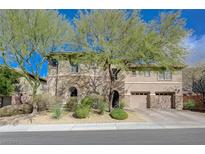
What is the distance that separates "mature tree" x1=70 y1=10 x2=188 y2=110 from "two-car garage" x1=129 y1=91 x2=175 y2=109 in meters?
12.0

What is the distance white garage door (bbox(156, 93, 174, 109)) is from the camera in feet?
114

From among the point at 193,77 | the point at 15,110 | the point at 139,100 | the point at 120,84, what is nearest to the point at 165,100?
the point at 139,100

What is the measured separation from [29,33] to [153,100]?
755 inches

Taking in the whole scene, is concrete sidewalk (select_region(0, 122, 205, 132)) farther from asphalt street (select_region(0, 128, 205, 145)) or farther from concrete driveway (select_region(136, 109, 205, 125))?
asphalt street (select_region(0, 128, 205, 145))

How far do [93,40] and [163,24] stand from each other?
6137mm

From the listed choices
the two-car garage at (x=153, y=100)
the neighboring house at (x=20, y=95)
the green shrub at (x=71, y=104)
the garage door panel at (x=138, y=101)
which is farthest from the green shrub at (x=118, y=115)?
the neighboring house at (x=20, y=95)

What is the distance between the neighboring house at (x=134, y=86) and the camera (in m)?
32.9

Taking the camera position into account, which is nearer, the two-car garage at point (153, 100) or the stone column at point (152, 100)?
the stone column at point (152, 100)

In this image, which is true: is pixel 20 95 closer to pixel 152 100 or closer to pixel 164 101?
pixel 152 100

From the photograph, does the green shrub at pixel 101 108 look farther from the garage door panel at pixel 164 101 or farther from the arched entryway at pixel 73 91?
the garage door panel at pixel 164 101

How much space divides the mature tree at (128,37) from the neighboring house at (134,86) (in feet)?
32.9

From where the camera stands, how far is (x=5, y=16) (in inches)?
830

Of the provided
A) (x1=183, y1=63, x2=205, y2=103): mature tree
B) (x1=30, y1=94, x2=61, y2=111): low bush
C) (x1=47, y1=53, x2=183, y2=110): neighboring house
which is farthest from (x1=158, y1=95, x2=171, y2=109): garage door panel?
(x1=30, y1=94, x2=61, y2=111): low bush

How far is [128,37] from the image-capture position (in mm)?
21750
